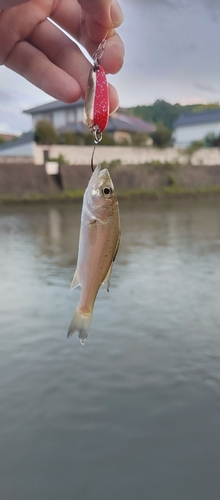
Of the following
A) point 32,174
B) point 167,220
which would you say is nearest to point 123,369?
point 167,220

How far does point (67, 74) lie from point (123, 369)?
118 inches

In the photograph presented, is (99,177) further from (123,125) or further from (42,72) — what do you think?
(123,125)

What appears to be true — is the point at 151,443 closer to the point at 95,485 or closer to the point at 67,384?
the point at 95,485

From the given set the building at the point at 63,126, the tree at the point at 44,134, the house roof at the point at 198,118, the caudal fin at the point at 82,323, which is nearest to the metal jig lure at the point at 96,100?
the caudal fin at the point at 82,323

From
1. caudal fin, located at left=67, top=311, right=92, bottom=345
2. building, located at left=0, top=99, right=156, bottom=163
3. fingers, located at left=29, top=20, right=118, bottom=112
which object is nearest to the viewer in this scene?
caudal fin, located at left=67, top=311, right=92, bottom=345

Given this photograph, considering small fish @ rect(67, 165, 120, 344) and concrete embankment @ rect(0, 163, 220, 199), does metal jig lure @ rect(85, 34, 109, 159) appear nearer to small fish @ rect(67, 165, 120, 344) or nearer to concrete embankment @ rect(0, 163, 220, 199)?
small fish @ rect(67, 165, 120, 344)

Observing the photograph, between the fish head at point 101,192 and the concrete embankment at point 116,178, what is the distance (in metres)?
17.7

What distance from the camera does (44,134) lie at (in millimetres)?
22969

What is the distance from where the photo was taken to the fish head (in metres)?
1.48

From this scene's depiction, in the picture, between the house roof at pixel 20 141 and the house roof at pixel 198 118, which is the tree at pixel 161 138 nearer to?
the house roof at pixel 20 141

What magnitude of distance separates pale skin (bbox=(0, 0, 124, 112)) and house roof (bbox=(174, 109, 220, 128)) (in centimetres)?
3941

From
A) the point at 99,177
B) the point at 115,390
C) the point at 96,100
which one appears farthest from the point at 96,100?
the point at 115,390

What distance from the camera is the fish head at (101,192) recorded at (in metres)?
1.48

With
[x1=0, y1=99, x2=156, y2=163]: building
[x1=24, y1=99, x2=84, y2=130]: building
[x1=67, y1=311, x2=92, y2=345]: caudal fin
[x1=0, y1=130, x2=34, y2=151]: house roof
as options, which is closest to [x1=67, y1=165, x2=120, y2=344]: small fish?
[x1=67, y1=311, x2=92, y2=345]: caudal fin
